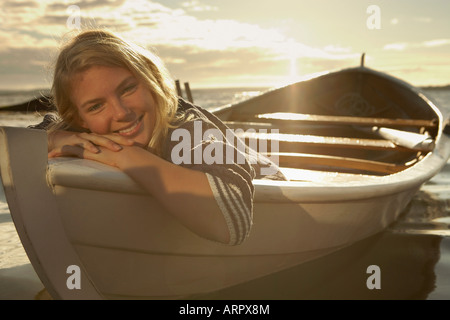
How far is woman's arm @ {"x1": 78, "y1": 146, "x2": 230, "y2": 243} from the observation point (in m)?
1.78

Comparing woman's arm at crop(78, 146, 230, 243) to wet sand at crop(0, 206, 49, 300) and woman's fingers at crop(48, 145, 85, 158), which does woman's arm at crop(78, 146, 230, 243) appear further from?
wet sand at crop(0, 206, 49, 300)

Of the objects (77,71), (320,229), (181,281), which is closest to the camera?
(77,71)

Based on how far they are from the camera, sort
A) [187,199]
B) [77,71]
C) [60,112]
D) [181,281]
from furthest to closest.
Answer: [181,281] → [60,112] → [77,71] → [187,199]

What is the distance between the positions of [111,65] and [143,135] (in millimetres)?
341

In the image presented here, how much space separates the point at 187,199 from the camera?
1.81m

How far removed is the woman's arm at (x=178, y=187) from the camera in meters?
1.78

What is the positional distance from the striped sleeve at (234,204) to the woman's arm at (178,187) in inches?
0.8

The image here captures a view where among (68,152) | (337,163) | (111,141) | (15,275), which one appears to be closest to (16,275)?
(15,275)

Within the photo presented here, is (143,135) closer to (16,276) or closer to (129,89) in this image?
(129,89)

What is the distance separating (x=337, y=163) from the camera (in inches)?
168
